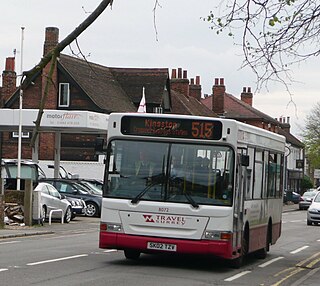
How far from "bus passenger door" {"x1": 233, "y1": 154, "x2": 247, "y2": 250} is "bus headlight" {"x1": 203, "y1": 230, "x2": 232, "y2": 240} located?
46 centimetres

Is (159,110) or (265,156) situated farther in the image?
(159,110)

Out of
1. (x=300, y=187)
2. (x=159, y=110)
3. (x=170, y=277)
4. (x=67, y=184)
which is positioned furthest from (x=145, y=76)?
(x=170, y=277)

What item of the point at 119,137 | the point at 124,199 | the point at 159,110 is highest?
the point at 159,110

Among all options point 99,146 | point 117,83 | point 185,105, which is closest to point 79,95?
point 117,83

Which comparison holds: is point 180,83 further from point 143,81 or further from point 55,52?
point 55,52

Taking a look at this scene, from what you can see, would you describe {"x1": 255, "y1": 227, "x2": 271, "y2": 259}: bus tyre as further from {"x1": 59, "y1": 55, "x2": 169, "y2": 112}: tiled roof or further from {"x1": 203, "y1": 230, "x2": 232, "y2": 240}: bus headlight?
{"x1": 59, "y1": 55, "x2": 169, "y2": 112}: tiled roof

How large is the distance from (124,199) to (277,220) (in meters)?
7.06

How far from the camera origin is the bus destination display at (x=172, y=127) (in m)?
15.6

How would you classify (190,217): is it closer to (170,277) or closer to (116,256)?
(170,277)

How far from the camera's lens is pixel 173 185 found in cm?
1552

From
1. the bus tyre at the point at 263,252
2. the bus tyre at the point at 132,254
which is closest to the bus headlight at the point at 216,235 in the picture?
the bus tyre at the point at 132,254

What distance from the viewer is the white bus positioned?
15227 mm

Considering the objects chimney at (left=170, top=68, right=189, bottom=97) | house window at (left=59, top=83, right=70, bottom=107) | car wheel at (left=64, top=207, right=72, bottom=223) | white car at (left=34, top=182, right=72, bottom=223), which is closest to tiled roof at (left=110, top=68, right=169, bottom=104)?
house window at (left=59, top=83, right=70, bottom=107)

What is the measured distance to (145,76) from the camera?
66000 mm
